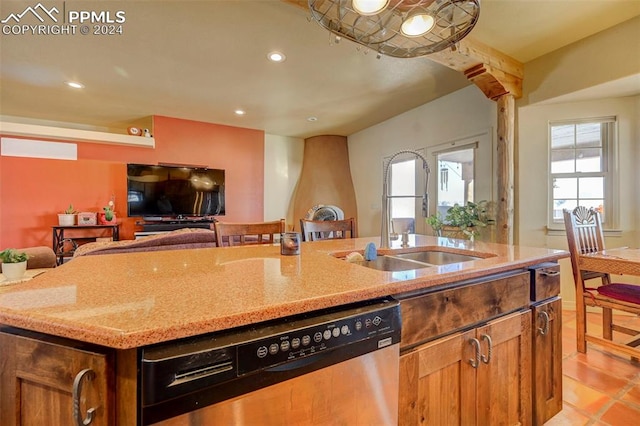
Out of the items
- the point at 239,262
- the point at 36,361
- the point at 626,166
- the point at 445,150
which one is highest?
the point at 445,150

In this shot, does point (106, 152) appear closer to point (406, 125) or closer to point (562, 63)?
point (406, 125)

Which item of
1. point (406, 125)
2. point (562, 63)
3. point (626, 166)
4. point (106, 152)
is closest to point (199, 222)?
point (106, 152)

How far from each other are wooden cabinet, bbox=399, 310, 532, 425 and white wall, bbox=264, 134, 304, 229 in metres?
5.23

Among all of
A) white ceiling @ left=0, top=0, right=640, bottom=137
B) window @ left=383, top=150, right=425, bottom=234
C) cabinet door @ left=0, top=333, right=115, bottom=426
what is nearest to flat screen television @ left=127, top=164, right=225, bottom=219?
white ceiling @ left=0, top=0, right=640, bottom=137

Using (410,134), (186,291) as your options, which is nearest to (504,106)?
(410,134)

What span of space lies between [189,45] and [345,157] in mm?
3897

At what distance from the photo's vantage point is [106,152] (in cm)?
468

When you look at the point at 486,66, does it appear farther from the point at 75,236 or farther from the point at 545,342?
the point at 75,236

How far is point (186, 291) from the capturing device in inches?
30.7

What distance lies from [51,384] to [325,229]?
171 centimetres

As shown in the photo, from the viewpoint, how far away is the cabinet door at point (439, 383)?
91 cm

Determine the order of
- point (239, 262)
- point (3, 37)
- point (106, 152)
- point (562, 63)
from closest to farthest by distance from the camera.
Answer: point (239, 262), point (3, 37), point (562, 63), point (106, 152)

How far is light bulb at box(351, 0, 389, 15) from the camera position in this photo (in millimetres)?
1237

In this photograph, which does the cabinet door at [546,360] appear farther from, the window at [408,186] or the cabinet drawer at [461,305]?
the window at [408,186]
